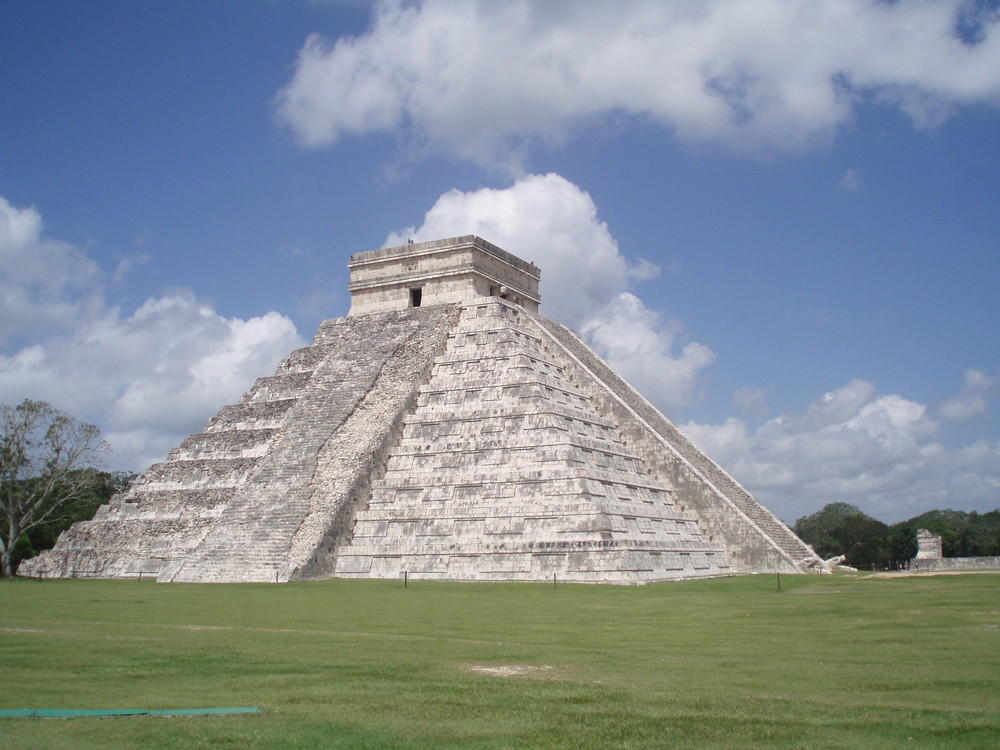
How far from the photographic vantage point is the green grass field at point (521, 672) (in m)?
5.50

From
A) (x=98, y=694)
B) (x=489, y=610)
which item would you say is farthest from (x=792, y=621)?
(x=98, y=694)

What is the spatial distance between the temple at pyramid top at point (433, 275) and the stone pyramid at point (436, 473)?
64 mm

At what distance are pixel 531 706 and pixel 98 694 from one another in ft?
10.2

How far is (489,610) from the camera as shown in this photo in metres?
13.0

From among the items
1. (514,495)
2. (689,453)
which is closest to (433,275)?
(689,453)

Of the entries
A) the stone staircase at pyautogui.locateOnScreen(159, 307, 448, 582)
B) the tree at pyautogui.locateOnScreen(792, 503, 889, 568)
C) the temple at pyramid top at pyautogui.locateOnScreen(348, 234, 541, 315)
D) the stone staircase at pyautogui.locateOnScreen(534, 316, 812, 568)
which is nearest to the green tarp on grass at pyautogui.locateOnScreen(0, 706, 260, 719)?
the stone staircase at pyautogui.locateOnScreen(159, 307, 448, 582)

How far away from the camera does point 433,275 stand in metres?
26.8

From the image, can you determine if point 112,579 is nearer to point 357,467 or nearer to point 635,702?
point 357,467

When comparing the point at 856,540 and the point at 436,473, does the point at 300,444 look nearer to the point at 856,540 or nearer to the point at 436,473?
the point at 436,473

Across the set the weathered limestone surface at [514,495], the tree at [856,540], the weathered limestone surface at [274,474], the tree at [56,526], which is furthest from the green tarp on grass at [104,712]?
the tree at [856,540]

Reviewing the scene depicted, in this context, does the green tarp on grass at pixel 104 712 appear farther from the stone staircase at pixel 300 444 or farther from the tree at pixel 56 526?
the tree at pixel 56 526

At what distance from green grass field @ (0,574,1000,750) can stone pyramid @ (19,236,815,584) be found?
5020 mm

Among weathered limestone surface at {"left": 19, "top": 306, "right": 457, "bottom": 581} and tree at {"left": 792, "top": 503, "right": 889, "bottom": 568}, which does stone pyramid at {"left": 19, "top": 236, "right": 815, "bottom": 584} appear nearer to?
weathered limestone surface at {"left": 19, "top": 306, "right": 457, "bottom": 581}

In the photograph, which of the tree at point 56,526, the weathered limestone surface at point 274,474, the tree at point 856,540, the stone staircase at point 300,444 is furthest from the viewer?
the tree at point 856,540
